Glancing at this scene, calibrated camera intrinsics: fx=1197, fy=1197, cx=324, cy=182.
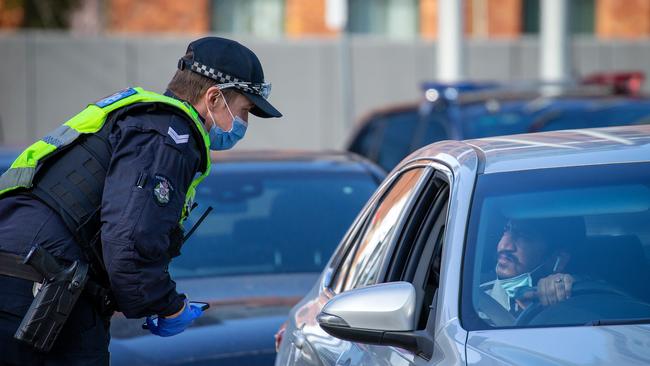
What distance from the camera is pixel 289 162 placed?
21.2ft

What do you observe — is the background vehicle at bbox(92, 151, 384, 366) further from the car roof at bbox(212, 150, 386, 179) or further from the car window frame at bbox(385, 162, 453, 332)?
the car window frame at bbox(385, 162, 453, 332)

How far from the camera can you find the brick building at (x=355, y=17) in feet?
72.9

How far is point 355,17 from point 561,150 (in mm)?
19576

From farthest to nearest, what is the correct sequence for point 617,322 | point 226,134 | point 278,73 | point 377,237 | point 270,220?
point 278,73
point 270,220
point 377,237
point 226,134
point 617,322

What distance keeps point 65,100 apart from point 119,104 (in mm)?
14740

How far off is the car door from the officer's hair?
0.67m

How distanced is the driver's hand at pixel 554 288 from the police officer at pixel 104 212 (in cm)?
107

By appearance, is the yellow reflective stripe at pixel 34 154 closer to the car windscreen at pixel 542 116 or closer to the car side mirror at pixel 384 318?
the car side mirror at pixel 384 318

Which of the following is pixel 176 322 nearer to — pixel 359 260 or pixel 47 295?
pixel 47 295

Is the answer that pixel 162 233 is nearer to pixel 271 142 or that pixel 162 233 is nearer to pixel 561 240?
pixel 561 240

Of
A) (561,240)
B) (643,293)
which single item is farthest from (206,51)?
(643,293)

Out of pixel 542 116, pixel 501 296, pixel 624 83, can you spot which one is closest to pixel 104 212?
pixel 501 296

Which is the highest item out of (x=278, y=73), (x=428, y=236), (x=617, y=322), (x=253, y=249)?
(x=428, y=236)

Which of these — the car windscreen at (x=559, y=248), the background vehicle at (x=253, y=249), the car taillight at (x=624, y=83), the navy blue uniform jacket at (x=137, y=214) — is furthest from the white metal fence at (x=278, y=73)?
the car windscreen at (x=559, y=248)
